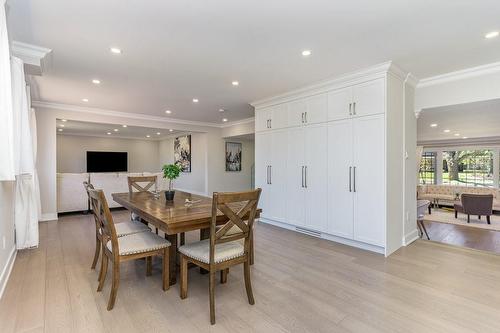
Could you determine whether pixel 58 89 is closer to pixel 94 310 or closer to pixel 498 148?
pixel 94 310

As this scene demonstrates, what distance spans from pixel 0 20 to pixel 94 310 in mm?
2225

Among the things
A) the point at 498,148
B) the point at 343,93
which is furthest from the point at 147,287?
the point at 498,148

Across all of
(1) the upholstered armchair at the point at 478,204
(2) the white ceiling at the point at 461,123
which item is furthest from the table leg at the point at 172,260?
(1) the upholstered armchair at the point at 478,204

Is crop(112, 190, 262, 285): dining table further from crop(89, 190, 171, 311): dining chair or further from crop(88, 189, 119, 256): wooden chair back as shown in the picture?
crop(88, 189, 119, 256): wooden chair back

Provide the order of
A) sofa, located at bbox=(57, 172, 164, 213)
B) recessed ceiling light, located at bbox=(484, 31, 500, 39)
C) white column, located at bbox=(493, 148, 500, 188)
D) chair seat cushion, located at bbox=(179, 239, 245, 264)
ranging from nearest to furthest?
1. chair seat cushion, located at bbox=(179, 239, 245, 264)
2. recessed ceiling light, located at bbox=(484, 31, 500, 39)
3. sofa, located at bbox=(57, 172, 164, 213)
4. white column, located at bbox=(493, 148, 500, 188)

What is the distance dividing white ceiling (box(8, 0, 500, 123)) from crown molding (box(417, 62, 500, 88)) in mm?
160

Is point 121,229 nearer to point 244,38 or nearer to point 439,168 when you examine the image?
point 244,38

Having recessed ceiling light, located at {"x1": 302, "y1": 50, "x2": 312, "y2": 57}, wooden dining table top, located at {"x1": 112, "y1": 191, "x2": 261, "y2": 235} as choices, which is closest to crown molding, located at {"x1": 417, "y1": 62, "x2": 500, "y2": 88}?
recessed ceiling light, located at {"x1": 302, "y1": 50, "x2": 312, "y2": 57}

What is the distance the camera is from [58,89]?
14.3 feet

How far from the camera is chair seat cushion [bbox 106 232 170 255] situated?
223 centimetres

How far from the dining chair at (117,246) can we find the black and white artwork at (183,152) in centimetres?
686

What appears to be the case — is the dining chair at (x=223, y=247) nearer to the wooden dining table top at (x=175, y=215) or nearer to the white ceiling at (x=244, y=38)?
the wooden dining table top at (x=175, y=215)

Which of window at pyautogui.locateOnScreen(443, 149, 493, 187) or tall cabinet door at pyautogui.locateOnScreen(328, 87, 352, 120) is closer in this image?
tall cabinet door at pyautogui.locateOnScreen(328, 87, 352, 120)

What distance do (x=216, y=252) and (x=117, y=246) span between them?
2.73 ft
